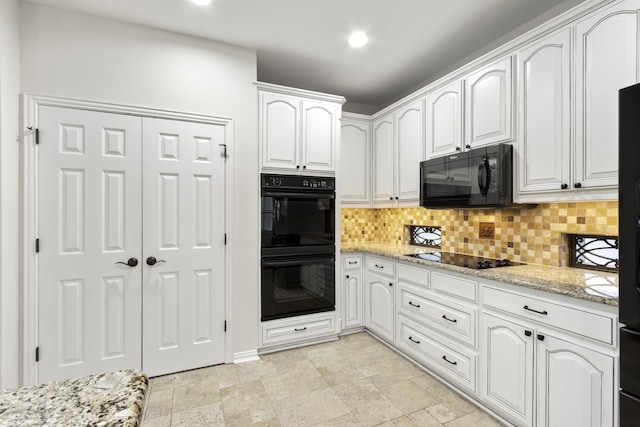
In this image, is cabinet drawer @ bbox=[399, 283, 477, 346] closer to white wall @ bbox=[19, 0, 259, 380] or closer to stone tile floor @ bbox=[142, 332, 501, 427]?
stone tile floor @ bbox=[142, 332, 501, 427]

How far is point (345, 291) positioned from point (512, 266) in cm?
156

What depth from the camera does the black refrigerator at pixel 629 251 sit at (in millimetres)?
1144

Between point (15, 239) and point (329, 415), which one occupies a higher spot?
point (15, 239)

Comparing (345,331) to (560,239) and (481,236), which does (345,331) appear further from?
(560,239)

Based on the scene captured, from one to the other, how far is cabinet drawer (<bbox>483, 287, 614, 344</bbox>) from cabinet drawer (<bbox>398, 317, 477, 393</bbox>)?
0.45 meters

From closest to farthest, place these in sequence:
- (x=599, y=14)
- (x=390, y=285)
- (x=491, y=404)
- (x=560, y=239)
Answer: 1. (x=599, y=14)
2. (x=491, y=404)
3. (x=560, y=239)
4. (x=390, y=285)

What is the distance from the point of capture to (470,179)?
227 cm

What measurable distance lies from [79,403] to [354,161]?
3146 millimetres

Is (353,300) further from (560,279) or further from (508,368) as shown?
(560,279)

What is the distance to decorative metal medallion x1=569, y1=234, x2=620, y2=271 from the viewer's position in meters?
1.86

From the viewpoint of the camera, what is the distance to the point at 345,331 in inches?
126

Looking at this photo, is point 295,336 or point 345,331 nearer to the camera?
point 295,336

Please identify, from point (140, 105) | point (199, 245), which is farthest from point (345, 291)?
point (140, 105)

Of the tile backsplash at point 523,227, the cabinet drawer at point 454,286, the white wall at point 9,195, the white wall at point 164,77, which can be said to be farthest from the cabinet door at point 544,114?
the white wall at point 9,195
